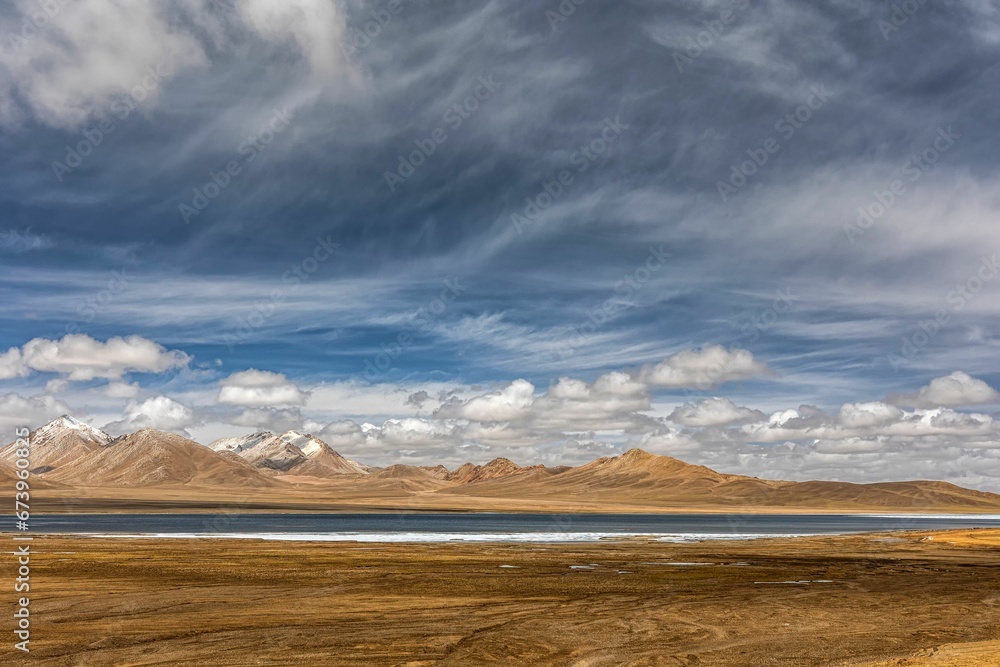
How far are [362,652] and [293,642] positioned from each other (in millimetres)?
2444

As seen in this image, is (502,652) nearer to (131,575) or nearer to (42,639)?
(42,639)

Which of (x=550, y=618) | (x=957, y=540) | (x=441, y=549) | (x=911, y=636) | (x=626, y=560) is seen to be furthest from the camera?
(x=957, y=540)

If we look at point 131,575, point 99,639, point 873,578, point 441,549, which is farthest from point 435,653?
point 441,549

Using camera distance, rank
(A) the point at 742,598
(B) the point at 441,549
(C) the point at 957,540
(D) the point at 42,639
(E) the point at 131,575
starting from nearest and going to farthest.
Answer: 1. (D) the point at 42,639
2. (A) the point at 742,598
3. (E) the point at 131,575
4. (B) the point at 441,549
5. (C) the point at 957,540

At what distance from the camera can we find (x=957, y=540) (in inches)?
2987

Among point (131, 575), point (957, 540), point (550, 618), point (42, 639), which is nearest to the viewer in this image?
point (42, 639)

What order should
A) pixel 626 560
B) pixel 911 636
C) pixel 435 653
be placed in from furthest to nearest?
pixel 626 560 < pixel 911 636 < pixel 435 653

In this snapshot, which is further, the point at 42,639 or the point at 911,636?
the point at 911,636

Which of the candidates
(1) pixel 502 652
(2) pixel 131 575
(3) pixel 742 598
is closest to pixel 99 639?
(1) pixel 502 652

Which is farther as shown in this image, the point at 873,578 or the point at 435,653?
the point at 873,578

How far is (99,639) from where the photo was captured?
21.5 meters

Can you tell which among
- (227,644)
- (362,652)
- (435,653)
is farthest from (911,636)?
(227,644)

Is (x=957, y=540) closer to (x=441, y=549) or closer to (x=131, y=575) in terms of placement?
(x=441, y=549)

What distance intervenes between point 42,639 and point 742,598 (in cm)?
2415
